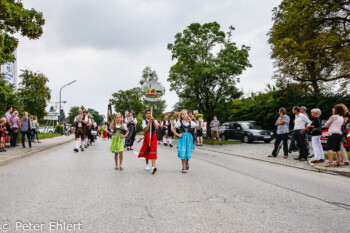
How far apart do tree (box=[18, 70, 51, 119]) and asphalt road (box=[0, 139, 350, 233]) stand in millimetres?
14831

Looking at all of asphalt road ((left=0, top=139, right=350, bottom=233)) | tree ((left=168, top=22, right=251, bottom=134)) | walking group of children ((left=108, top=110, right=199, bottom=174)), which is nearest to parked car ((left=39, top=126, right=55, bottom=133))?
tree ((left=168, top=22, right=251, bottom=134))

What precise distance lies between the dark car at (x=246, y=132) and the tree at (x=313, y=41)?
619 centimetres

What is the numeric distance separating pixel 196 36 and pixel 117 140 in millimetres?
17945

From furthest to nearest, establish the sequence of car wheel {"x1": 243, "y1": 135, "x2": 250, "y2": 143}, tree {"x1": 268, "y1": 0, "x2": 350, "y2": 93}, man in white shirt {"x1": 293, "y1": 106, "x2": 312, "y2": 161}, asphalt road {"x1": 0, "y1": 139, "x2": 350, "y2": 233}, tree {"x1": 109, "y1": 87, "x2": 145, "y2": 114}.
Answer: tree {"x1": 109, "y1": 87, "x2": 145, "y2": 114}
car wheel {"x1": 243, "y1": 135, "x2": 250, "y2": 143}
tree {"x1": 268, "y1": 0, "x2": 350, "y2": 93}
man in white shirt {"x1": 293, "y1": 106, "x2": 312, "y2": 161}
asphalt road {"x1": 0, "y1": 139, "x2": 350, "y2": 233}

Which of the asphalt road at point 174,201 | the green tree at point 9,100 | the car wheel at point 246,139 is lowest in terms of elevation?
the asphalt road at point 174,201

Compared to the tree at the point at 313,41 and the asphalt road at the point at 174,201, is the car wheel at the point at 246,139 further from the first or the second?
the asphalt road at the point at 174,201

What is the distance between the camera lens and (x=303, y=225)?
339 cm

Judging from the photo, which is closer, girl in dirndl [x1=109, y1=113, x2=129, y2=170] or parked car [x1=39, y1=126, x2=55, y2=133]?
girl in dirndl [x1=109, y1=113, x2=129, y2=170]

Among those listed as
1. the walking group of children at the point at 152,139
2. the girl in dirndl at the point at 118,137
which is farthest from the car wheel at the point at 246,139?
the girl in dirndl at the point at 118,137

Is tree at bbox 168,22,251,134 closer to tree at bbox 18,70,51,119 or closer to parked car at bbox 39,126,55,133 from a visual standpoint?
tree at bbox 18,70,51,119

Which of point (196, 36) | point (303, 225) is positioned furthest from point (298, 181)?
point (196, 36)

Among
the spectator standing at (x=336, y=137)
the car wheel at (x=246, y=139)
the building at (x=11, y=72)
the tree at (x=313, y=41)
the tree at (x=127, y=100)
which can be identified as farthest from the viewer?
the tree at (x=127, y=100)

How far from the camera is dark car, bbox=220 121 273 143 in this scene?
20.3m

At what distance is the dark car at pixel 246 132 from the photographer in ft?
66.5
